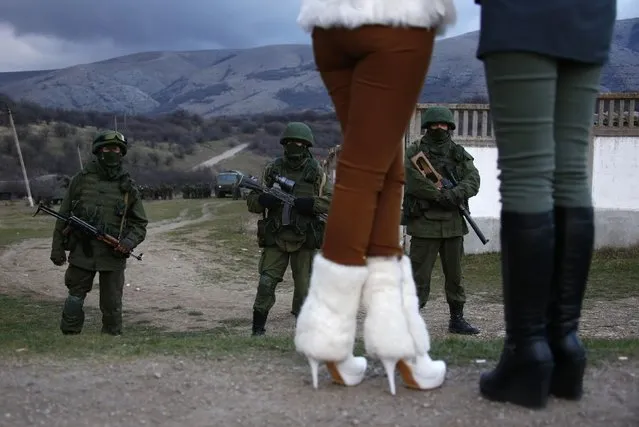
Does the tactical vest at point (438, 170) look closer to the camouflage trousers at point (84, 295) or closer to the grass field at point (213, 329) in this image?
the grass field at point (213, 329)

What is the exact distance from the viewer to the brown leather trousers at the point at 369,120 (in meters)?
2.56

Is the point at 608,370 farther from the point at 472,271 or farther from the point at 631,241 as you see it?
the point at 631,241

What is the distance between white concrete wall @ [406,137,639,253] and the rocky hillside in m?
78.7

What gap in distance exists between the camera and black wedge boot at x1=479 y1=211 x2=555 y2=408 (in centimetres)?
→ 248

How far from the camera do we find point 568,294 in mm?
2607

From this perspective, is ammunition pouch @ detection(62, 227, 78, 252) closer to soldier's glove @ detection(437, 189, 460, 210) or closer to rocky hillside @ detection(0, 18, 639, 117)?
soldier's glove @ detection(437, 189, 460, 210)

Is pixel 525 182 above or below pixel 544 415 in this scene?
above

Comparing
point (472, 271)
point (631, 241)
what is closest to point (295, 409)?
point (472, 271)

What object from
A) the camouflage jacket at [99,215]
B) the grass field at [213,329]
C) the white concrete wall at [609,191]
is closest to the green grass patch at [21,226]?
the grass field at [213,329]

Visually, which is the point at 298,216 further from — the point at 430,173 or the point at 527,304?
the point at 527,304

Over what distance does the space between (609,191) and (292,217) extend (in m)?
9.30

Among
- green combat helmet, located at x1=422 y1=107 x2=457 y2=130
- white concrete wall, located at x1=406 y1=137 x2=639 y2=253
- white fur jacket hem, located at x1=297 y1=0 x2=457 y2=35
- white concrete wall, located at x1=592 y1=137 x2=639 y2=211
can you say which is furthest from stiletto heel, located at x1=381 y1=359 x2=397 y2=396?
white concrete wall, located at x1=592 y1=137 x2=639 y2=211

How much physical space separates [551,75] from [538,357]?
89cm

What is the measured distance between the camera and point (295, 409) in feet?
8.50
